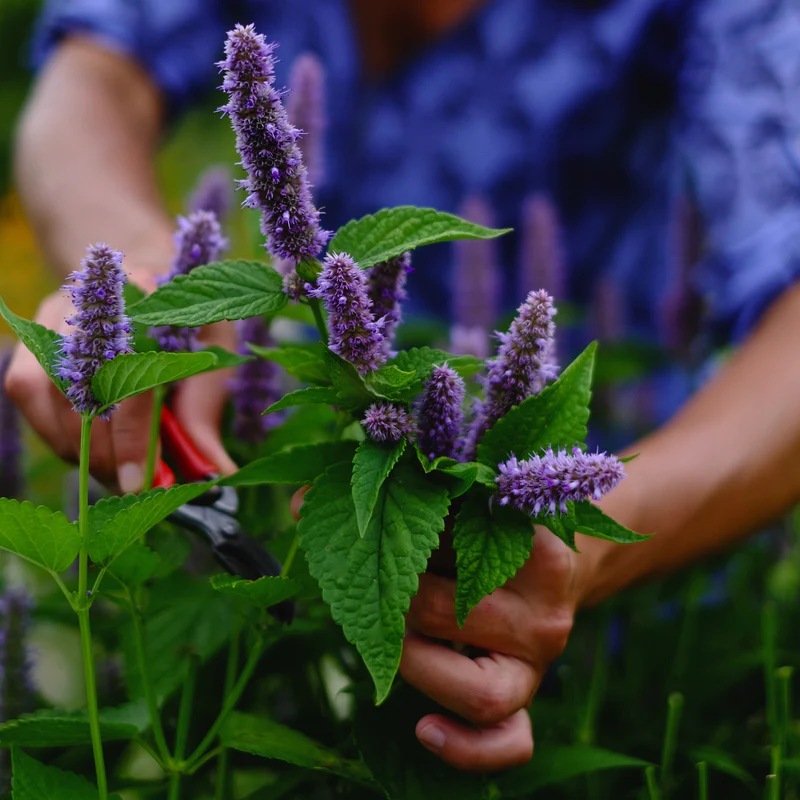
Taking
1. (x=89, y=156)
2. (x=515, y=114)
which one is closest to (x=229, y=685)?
(x=89, y=156)

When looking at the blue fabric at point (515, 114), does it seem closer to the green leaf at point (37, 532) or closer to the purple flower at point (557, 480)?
the purple flower at point (557, 480)

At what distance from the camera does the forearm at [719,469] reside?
699 mm

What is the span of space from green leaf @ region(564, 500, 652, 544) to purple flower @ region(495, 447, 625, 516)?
1.0 inches

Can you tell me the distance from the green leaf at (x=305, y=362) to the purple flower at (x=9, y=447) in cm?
47

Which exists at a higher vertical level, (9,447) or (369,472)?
(9,447)

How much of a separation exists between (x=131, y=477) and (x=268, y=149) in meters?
0.28

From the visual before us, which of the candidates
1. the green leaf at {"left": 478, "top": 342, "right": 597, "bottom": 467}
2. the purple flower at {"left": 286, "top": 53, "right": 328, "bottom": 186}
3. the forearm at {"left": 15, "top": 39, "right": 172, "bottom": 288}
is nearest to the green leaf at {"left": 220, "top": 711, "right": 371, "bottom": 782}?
the green leaf at {"left": 478, "top": 342, "right": 597, "bottom": 467}

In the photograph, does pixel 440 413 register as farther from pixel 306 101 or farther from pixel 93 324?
pixel 306 101

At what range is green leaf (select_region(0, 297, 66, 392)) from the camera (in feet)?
1.53

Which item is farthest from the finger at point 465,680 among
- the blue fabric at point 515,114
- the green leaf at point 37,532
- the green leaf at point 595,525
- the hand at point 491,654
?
the blue fabric at point 515,114

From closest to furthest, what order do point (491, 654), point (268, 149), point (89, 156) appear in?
point (268, 149) < point (491, 654) < point (89, 156)

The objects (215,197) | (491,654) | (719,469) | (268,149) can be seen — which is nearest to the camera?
(268,149)

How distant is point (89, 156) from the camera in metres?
1.31

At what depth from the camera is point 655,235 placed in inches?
61.4
